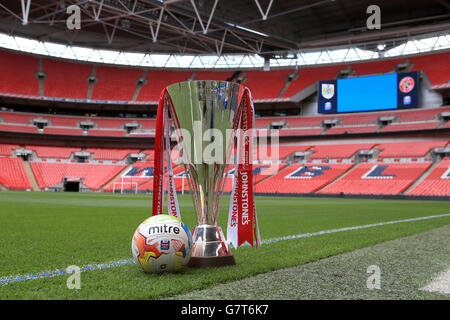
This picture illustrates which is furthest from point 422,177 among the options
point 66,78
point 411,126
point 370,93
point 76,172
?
point 66,78

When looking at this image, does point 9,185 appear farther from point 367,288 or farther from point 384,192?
point 367,288

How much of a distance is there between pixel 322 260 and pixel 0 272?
2.83 metres

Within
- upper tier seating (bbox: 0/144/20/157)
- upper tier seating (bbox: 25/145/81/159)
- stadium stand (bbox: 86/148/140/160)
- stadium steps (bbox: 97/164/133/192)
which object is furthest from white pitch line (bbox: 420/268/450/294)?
upper tier seating (bbox: 25/145/81/159)

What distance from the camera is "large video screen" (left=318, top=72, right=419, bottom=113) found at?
36000mm

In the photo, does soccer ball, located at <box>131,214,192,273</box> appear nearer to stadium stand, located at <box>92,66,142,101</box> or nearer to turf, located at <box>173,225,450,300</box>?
turf, located at <box>173,225,450,300</box>

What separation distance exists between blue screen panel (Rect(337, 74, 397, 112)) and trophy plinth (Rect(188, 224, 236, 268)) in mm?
37084

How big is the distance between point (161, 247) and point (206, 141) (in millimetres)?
Answer: 995

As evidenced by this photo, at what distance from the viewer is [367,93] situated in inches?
1499

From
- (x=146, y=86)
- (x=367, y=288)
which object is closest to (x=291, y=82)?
(x=146, y=86)

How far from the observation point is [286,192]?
3167cm

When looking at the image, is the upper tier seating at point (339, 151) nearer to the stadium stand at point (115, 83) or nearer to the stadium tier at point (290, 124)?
the stadium tier at point (290, 124)

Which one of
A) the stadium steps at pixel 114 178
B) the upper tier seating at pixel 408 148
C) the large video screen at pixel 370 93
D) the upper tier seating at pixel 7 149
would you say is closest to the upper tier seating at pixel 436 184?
the upper tier seating at pixel 408 148

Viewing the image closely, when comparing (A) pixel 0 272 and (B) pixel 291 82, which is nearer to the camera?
(A) pixel 0 272

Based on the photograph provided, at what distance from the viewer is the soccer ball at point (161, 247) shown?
2912 millimetres
